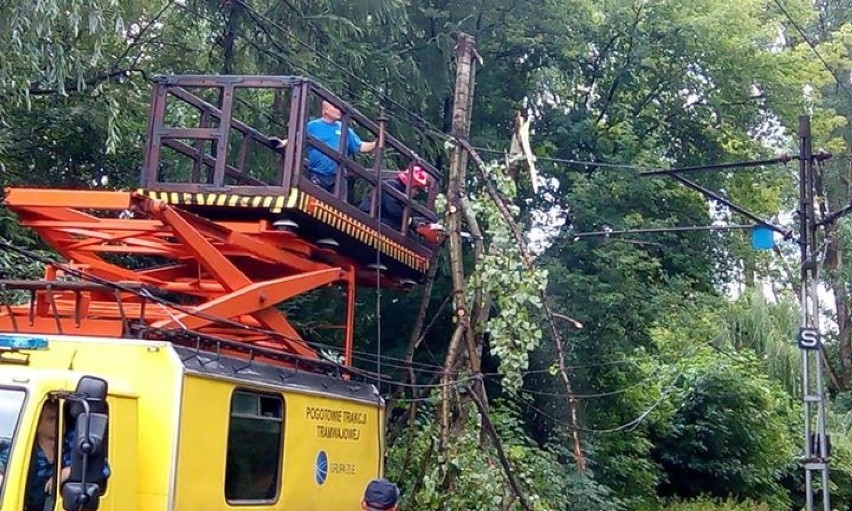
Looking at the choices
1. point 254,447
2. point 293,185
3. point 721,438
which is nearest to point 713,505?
point 721,438

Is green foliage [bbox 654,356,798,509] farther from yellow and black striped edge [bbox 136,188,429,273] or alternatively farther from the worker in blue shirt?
yellow and black striped edge [bbox 136,188,429,273]

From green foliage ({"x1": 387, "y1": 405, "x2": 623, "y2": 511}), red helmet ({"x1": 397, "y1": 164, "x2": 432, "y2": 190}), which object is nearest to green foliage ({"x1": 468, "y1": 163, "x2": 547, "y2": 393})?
green foliage ({"x1": 387, "y1": 405, "x2": 623, "y2": 511})

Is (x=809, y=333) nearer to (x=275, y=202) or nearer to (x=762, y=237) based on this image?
(x=762, y=237)

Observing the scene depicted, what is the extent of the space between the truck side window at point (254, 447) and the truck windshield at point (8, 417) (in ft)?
5.07

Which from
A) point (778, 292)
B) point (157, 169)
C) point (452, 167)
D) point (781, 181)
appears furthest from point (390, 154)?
point (778, 292)

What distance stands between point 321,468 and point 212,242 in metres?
1.85

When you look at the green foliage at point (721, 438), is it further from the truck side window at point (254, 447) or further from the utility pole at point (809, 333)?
the truck side window at point (254, 447)

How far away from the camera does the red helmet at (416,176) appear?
10.8m

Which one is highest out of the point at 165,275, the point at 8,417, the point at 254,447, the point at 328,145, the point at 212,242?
the point at 328,145

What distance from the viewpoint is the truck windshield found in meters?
5.57

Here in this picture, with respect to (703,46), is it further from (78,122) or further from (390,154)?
(78,122)

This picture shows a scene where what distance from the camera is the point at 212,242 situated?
326 inches

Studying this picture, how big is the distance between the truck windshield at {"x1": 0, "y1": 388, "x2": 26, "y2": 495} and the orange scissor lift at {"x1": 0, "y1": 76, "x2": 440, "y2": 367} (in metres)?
1.18

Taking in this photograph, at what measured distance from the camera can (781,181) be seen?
68.9ft
